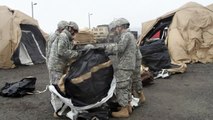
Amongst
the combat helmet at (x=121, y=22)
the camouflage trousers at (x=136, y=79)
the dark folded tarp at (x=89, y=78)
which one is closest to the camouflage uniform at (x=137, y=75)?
the camouflage trousers at (x=136, y=79)

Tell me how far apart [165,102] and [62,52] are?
7.37 ft

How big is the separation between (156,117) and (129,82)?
0.71 meters

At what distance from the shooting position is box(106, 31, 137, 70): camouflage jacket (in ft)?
17.3

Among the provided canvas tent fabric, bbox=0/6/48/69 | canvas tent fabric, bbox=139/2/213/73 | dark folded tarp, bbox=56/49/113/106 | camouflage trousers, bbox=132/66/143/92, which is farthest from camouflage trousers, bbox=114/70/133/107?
canvas tent fabric, bbox=0/6/48/69

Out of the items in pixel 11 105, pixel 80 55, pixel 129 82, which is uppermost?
pixel 80 55

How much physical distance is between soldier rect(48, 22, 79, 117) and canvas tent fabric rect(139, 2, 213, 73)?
21.8 ft

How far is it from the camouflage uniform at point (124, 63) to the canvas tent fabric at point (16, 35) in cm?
803

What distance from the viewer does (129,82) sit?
17.8 ft

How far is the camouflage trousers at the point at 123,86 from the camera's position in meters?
5.32

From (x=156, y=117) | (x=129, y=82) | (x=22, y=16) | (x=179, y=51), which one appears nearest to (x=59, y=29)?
(x=129, y=82)

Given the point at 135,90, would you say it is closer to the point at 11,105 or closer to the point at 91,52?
the point at 91,52

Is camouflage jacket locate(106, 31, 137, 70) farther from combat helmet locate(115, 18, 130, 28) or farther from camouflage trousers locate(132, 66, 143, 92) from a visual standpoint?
camouflage trousers locate(132, 66, 143, 92)

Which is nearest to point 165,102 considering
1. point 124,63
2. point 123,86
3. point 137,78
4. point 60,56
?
point 137,78

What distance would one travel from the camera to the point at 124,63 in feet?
17.7
